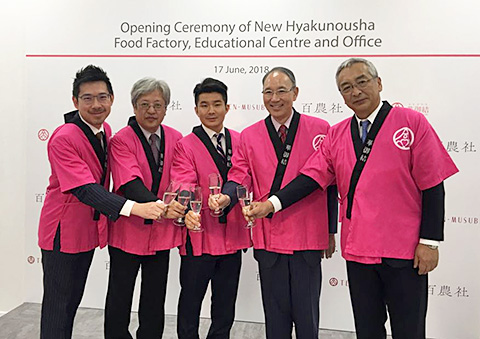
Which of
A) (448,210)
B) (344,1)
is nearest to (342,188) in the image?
(448,210)

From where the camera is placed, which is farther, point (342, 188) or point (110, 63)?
point (110, 63)

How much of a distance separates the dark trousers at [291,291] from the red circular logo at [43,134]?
95.2 inches

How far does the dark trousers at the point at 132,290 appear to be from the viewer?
101 inches

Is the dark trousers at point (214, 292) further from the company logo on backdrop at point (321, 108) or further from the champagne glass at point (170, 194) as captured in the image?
the company logo on backdrop at point (321, 108)

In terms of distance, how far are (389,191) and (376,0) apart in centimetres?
196

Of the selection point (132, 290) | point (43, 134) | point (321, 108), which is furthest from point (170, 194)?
point (43, 134)

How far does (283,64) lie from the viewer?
3438 mm

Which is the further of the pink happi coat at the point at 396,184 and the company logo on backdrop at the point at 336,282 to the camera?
the company logo on backdrop at the point at 336,282

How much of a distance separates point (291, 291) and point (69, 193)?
4.68 ft

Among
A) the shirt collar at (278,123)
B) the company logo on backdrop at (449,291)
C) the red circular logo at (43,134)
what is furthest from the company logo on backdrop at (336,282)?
the red circular logo at (43,134)

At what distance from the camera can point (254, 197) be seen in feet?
8.16

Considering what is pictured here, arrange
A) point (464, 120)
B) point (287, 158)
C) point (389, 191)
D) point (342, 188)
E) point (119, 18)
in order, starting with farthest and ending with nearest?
point (119, 18) → point (464, 120) → point (287, 158) → point (342, 188) → point (389, 191)

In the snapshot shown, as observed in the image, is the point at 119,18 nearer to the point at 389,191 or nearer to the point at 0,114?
the point at 0,114

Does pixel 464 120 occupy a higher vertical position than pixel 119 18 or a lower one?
lower
